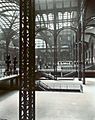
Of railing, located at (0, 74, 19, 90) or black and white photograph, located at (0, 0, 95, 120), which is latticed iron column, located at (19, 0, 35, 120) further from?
railing, located at (0, 74, 19, 90)

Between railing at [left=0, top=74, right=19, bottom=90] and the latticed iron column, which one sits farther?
railing at [left=0, top=74, right=19, bottom=90]

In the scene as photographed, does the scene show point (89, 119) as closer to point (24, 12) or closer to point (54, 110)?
point (54, 110)

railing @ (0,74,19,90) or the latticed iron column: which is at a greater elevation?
the latticed iron column

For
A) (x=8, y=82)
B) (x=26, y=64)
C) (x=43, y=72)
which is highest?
(x=26, y=64)

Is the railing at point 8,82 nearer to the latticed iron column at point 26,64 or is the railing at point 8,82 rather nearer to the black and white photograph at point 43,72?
the black and white photograph at point 43,72

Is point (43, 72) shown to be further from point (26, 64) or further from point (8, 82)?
point (26, 64)

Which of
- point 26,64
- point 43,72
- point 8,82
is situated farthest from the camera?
point 43,72

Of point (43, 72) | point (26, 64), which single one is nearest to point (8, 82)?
point (26, 64)

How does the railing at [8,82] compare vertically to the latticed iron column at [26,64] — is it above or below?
below

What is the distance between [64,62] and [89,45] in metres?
6.85

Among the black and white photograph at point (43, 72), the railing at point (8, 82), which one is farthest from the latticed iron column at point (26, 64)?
the railing at point (8, 82)

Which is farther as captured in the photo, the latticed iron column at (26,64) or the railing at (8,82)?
Answer: the railing at (8,82)

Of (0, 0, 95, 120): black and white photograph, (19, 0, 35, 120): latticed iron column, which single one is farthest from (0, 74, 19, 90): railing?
(19, 0, 35, 120): latticed iron column

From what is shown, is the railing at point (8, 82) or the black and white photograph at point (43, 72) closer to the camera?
the black and white photograph at point (43, 72)
